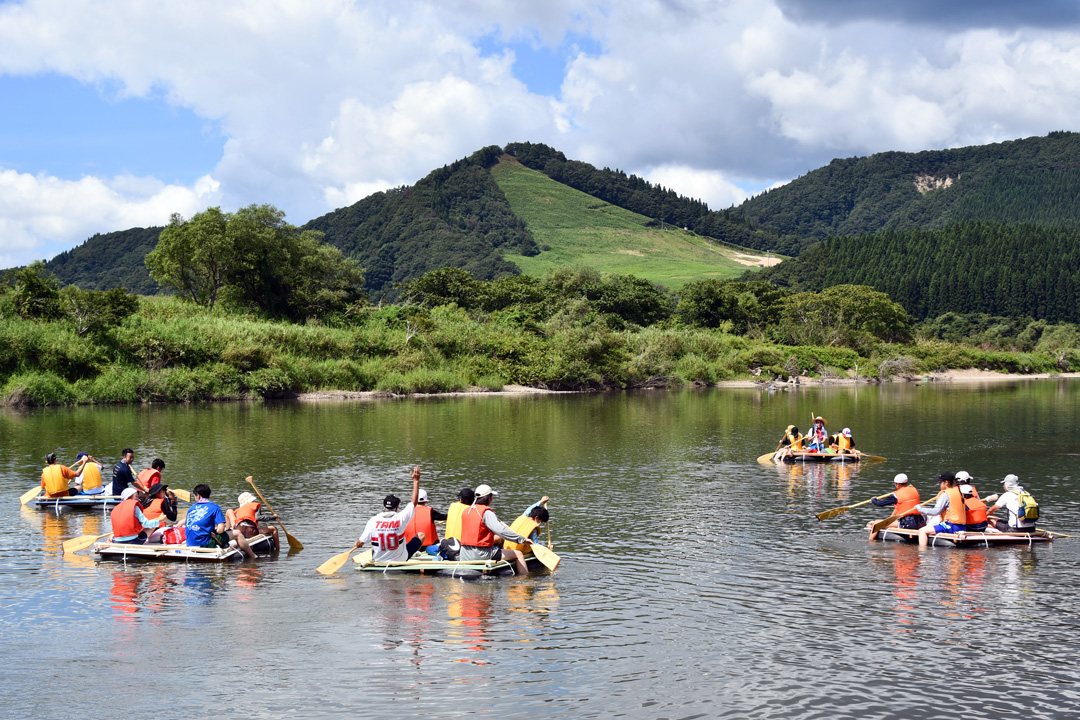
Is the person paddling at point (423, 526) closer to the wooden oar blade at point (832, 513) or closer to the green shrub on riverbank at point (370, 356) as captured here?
the wooden oar blade at point (832, 513)

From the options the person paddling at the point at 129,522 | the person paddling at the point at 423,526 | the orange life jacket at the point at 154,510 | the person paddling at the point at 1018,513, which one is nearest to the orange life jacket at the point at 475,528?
the person paddling at the point at 423,526

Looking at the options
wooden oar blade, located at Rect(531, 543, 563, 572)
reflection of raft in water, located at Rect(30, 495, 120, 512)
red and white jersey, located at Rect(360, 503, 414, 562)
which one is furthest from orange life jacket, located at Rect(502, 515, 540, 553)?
reflection of raft in water, located at Rect(30, 495, 120, 512)

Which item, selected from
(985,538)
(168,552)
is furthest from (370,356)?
(985,538)

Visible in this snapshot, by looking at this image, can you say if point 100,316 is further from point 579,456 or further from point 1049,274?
point 1049,274

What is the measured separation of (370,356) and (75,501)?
180 feet

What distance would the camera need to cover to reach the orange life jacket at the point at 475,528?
62.4 ft

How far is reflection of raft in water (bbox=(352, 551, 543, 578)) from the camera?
19.0 meters

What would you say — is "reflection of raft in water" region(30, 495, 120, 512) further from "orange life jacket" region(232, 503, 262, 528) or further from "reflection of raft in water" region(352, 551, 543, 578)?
"reflection of raft in water" region(352, 551, 543, 578)

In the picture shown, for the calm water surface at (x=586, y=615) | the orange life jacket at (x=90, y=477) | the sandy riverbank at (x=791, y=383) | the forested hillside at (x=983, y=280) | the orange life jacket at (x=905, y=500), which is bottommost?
the calm water surface at (x=586, y=615)

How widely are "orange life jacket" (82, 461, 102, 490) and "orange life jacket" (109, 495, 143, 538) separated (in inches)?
310

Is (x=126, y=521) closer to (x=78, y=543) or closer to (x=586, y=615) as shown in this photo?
(x=78, y=543)

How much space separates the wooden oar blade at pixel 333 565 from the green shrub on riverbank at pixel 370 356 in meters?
51.2

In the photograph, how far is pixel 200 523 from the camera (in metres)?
20.4

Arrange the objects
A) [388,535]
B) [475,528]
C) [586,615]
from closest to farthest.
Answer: [586,615] → [475,528] → [388,535]
